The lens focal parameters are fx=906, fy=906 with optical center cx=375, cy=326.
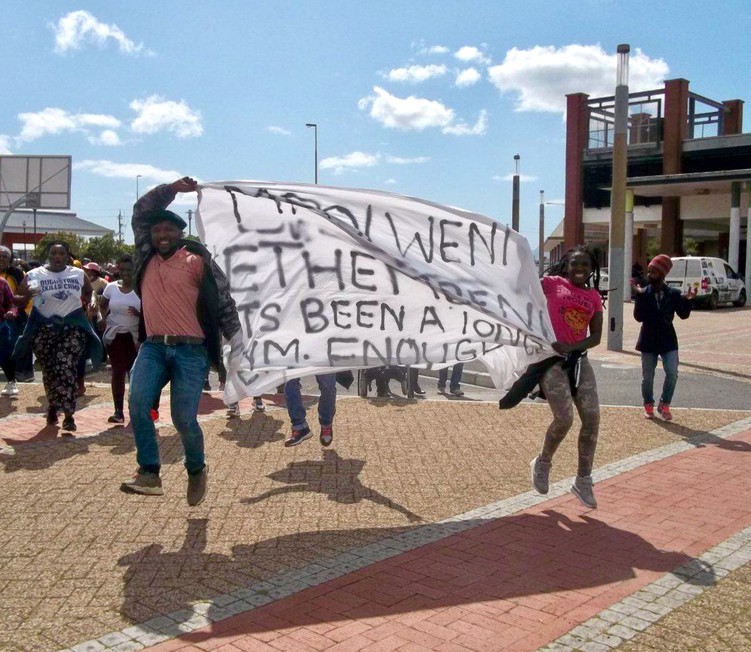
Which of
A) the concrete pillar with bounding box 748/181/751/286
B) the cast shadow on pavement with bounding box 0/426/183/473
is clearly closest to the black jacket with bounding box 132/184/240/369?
the cast shadow on pavement with bounding box 0/426/183/473

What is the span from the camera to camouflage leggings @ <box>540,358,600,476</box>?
570 cm

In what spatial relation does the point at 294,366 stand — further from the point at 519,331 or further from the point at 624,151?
the point at 624,151

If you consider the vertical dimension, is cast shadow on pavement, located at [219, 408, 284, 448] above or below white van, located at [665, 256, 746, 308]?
below

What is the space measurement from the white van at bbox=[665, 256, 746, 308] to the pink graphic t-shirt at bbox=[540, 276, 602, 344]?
85.2 feet

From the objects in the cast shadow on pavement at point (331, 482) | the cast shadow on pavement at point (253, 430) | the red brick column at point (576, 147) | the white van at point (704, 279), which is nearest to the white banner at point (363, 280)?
the cast shadow on pavement at point (331, 482)

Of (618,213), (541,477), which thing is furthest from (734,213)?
(541,477)

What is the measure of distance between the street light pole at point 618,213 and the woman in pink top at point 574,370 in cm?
1041

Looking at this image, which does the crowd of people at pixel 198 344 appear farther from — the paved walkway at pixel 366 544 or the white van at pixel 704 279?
the white van at pixel 704 279

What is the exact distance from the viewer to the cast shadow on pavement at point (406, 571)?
416 centimetres

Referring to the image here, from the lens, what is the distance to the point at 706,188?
3878cm

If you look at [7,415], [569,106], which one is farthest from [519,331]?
[569,106]

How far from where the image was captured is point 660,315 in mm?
9070

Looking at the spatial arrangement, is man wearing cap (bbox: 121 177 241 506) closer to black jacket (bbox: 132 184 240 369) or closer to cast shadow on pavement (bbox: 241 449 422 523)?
black jacket (bbox: 132 184 240 369)

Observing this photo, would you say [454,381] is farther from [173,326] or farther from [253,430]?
[173,326]
